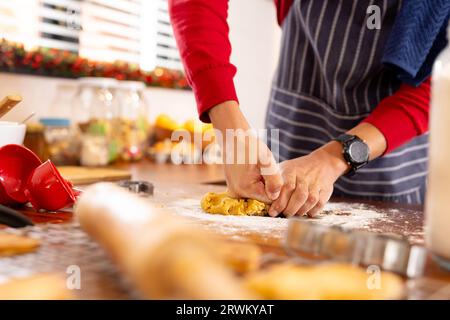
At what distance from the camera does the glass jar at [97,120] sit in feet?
6.98

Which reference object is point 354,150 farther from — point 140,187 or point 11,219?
point 11,219

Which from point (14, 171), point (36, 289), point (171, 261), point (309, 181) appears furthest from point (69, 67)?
point (171, 261)

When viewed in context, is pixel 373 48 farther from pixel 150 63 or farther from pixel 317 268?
pixel 150 63

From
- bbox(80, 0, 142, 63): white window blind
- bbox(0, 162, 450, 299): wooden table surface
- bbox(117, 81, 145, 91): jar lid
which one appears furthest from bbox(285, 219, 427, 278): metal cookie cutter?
bbox(80, 0, 142, 63): white window blind

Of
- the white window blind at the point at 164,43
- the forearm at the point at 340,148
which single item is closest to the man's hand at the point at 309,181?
the forearm at the point at 340,148

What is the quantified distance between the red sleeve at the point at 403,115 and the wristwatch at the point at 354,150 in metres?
0.07

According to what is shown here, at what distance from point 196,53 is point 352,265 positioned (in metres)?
0.76

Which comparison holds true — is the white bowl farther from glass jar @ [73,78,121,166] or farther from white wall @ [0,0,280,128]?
white wall @ [0,0,280,128]

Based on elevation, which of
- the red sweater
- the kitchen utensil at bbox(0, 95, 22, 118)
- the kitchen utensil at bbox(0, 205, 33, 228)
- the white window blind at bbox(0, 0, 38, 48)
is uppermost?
the white window blind at bbox(0, 0, 38, 48)

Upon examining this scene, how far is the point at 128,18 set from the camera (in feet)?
8.82

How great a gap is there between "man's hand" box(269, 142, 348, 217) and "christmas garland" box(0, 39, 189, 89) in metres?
1.41

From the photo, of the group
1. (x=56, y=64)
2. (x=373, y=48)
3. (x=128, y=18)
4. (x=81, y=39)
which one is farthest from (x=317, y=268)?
(x=128, y=18)

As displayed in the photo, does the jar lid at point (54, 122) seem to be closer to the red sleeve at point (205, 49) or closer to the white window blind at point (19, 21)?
the white window blind at point (19, 21)

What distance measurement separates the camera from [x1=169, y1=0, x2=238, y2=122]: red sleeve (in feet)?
3.86
